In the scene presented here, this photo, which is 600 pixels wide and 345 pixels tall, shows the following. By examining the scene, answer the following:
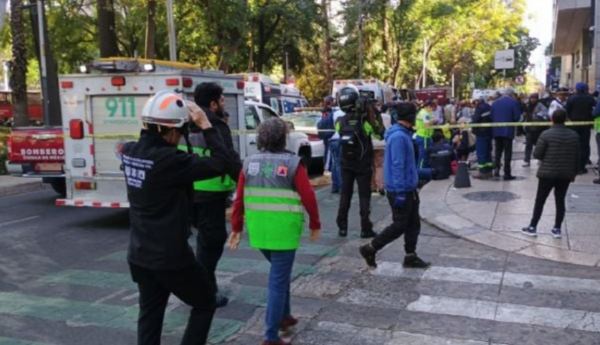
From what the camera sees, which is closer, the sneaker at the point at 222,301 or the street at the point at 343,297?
the street at the point at 343,297

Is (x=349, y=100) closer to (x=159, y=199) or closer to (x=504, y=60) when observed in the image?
(x=159, y=199)

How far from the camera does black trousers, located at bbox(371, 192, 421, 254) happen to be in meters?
6.27

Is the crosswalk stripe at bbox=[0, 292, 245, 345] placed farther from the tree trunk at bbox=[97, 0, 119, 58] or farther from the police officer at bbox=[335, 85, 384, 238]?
the tree trunk at bbox=[97, 0, 119, 58]

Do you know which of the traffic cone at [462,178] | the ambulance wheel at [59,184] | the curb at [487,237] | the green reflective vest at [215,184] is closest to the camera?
the green reflective vest at [215,184]

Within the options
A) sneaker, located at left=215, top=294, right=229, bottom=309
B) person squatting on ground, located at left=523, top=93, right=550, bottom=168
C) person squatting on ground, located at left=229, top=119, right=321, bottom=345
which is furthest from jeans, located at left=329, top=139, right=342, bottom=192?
person squatting on ground, located at left=229, top=119, right=321, bottom=345

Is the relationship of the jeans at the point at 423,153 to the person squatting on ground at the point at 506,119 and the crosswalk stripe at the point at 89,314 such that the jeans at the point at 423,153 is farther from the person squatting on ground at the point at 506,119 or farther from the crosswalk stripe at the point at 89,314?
the crosswalk stripe at the point at 89,314

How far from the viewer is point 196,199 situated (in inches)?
208

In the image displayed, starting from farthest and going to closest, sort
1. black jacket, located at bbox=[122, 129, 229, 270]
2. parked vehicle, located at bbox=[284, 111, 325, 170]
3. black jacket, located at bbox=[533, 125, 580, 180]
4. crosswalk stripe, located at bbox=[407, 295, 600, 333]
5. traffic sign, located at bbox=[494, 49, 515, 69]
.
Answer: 1. traffic sign, located at bbox=[494, 49, 515, 69]
2. parked vehicle, located at bbox=[284, 111, 325, 170]
3. black jacket, located at bbox=[533, 125, 580, 180]
4. crosswalk stripe, located at bbox=[407, 295, 600, 333]
5. black jacket, located at bbox=[122, 129, 229, 270]

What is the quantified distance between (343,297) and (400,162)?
150 centimetres

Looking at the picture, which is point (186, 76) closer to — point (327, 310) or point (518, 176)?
point (327, 310)

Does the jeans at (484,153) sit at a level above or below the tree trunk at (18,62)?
below

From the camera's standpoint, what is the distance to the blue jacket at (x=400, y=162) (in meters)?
6.19

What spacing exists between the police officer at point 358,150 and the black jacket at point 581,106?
5.87m

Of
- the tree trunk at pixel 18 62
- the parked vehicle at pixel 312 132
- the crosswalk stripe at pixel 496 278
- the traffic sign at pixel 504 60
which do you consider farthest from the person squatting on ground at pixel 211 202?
the traffic sign at pixel 504 60
